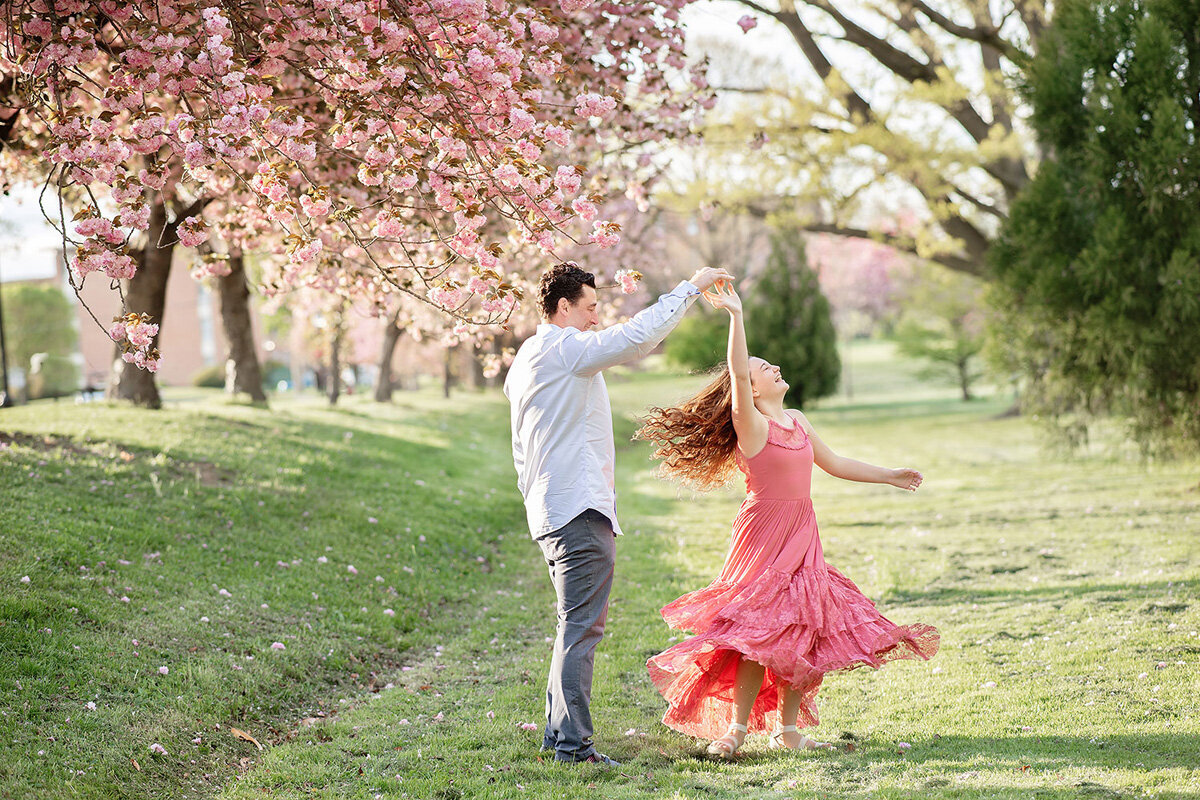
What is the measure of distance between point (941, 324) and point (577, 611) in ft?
92.1

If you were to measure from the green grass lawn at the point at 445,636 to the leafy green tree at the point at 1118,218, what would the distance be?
140cm

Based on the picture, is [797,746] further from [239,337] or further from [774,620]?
[239,337]

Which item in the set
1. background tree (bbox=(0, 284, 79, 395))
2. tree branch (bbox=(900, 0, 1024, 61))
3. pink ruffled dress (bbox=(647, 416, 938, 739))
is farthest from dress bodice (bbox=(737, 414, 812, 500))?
background tree (bbox=(0, 284, 79, 395))

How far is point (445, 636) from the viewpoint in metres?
6.62

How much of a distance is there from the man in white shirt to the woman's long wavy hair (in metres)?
0.60

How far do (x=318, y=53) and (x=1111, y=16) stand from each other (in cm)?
841

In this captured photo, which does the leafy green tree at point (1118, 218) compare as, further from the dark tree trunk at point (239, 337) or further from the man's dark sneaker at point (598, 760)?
the dark tree trunk at point (239, 337)

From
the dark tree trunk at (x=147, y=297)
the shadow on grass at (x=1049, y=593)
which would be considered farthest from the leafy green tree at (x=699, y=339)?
the shadow on grass at (x=1049, y=593)

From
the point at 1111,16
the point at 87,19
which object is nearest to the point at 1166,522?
the point at 1111,16

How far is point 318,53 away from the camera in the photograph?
5.13 meters

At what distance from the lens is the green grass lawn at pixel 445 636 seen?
158 inches

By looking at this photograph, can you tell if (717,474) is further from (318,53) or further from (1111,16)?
(1111,16)

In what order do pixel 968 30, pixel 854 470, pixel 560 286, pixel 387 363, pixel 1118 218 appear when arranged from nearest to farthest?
pixel 560 286 < pixel 854 470 < pixel 1118 218 < pixel 968 30 < pixel 387 363

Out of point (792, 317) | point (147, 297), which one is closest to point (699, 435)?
point (147, 297)
